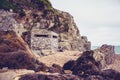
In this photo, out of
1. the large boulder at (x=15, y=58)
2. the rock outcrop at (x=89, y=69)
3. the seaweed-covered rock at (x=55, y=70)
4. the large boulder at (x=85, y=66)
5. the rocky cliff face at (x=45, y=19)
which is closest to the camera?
the large boulder at (x=15, y=58)

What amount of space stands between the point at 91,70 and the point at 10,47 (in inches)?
564

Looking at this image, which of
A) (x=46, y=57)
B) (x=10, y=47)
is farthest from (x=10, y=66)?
(x=46, y=57)

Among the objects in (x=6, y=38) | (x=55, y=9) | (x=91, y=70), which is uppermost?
(x=55, y=9)

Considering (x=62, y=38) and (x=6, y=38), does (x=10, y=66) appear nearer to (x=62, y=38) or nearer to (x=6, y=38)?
(x=6, y=38)

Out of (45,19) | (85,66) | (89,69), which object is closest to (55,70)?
(85,66)

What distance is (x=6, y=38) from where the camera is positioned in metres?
68.3

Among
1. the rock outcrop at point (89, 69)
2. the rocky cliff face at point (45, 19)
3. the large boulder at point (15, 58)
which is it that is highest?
the rocky cliff face at point (45, 19)

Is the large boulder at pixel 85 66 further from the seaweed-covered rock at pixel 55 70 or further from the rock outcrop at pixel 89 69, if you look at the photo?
the seaweed-covered rock at pixel 55 70

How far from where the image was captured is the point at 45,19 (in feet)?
309

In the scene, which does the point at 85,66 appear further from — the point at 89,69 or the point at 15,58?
the point at 15,58

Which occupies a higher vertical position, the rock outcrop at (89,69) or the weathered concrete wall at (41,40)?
the weathered concrete wall at (41,40)

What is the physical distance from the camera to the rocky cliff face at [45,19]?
306 ft

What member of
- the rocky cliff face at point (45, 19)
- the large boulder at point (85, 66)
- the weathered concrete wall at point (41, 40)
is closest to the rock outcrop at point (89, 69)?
the large boulder at point (85, 66)

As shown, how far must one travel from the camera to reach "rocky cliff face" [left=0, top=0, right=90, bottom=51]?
93.1 metres
